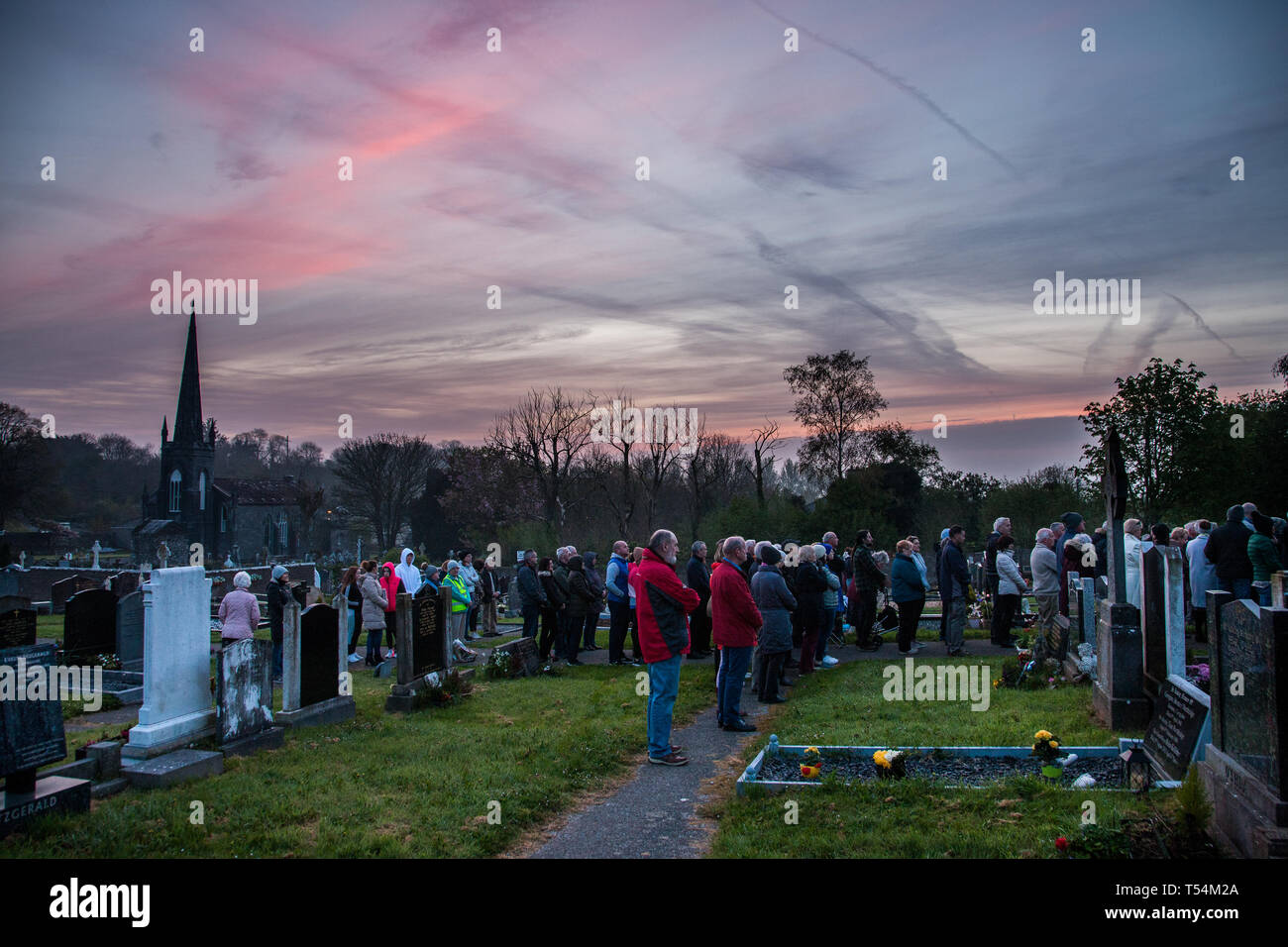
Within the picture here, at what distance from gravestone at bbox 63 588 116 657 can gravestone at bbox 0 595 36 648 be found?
8.88ft

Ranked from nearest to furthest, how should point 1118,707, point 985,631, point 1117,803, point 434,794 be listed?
point 1117,803
point 434,794
point 1118,707
point 985,631

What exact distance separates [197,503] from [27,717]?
226 feet

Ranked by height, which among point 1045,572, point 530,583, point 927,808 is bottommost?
point 927,808

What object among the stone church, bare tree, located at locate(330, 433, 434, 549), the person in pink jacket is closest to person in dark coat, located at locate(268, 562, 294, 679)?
the person in pink jacket

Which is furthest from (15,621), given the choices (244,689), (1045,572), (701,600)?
(1045,572)

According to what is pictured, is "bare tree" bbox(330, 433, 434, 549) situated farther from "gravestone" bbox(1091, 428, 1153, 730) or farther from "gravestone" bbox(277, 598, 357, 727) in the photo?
"gravestone" bbox(1091, 428, 1153, 730)

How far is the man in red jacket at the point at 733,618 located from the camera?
888 cm

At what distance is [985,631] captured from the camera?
52.3 ft

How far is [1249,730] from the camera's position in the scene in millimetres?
5094

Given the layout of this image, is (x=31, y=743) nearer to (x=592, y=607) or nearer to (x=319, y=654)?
(x=319, y=654)

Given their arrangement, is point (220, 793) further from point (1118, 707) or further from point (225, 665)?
point (1118, 707)

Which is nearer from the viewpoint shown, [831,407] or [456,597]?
[456,597]

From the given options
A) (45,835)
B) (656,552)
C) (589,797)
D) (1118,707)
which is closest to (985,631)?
(1118,707)
